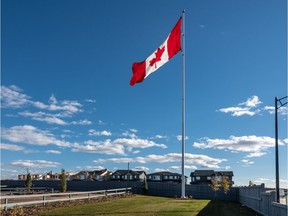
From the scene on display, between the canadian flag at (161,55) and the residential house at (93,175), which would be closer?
the canadian flag at (161,55)

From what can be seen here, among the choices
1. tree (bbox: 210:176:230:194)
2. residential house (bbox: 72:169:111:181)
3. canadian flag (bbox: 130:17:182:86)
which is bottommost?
residential house (bbox: 72:169:111:181)

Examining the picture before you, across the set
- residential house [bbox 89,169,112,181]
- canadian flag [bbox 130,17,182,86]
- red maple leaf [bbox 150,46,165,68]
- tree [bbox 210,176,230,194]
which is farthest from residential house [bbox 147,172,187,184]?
red maple leaf [bbox 150,46,165,68]

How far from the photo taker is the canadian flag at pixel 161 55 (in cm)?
3038

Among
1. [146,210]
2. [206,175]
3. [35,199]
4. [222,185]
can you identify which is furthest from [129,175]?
[146,210]

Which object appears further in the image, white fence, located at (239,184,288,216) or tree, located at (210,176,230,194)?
tree, located at (210,176,230,194)

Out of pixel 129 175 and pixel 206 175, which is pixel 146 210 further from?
pixel 129 175

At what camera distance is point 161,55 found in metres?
31.1

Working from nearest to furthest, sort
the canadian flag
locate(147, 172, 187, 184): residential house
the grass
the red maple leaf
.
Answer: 1. the grass
2. the canadian flag
3. the red maple leaf
4. locate(147, 172, 187, 184): residential house

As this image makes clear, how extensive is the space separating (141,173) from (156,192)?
224 ft

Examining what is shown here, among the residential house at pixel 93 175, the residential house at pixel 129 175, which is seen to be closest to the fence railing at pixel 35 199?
the residential house at pixel 129 175

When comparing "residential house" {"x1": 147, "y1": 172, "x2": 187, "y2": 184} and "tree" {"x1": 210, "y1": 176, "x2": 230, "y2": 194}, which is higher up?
"tree" {"x1": 210, "y1": 176, "x2": 230, "y2": 194}

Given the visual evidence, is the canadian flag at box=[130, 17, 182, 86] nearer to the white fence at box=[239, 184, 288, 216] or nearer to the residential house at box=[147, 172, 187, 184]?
the white fence at box=[239, 184, 288, 216]

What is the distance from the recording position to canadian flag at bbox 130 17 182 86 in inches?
1196

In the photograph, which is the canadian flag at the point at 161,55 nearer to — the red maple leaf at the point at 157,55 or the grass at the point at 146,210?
the red maple leaf at the point at 157,55
